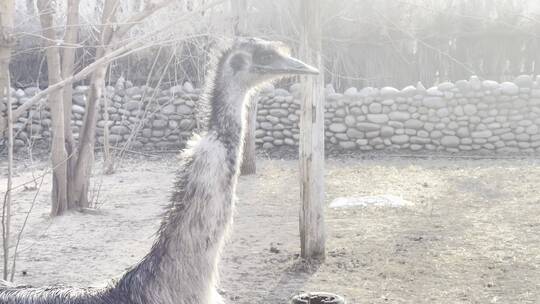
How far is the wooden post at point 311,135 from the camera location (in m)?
5.13

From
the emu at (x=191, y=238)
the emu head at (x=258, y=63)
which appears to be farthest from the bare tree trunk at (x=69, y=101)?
the emu at (x=191, y=238)

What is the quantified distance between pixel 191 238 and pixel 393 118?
10105 mm

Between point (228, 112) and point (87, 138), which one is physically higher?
point (228, 112)

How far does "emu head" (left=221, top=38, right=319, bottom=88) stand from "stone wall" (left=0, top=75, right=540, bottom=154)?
8.63 m

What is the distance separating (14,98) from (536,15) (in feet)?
30.7

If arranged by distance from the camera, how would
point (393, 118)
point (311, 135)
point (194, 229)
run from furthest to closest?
point (393, 118)
point (311, 135)
point (194, 229)

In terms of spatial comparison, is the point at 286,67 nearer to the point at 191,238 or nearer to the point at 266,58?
the point at 266,58

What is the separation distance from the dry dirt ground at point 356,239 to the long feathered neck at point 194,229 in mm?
553

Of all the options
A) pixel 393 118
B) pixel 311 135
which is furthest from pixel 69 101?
pixel 393 118

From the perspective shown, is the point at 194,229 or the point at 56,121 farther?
the point at 56,121

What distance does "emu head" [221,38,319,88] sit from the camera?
2771 millimetres

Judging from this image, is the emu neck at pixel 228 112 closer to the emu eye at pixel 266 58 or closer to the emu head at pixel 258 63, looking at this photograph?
the emu head at pixel 258 63

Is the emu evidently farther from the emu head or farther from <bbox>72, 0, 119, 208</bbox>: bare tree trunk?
<bbox>72, 0, 119, 208</bbox>: bare tree trunk

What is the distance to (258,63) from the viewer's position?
2.89m
